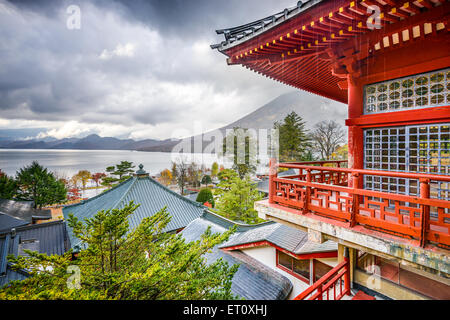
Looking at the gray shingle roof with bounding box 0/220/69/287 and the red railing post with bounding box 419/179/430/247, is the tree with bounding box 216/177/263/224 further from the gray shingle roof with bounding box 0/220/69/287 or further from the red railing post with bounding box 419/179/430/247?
the red railing post with bounding box 419/179/430/247

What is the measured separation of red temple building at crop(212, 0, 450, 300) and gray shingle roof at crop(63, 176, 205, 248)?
763 centimetres

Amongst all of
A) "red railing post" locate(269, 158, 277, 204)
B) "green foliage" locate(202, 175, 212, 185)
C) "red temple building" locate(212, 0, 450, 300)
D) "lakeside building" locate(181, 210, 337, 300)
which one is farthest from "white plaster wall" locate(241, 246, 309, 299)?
"green foliage" locate(202, 175, 212, 185)

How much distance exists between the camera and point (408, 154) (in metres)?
3.28

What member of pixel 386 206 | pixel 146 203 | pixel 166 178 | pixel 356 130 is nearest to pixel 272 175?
pixel 386 206

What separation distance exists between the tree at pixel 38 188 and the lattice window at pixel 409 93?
2964cm

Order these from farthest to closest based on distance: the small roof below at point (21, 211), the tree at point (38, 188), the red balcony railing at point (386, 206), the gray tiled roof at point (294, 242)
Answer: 1. the tree at point (38, 188)
2. the small roof below at point (21, 211)
3. the gray tiled roof at point (294, 242)
4. the red balcony railing at point (386, 206)

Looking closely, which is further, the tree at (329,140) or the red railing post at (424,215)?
the tree at (329,140)

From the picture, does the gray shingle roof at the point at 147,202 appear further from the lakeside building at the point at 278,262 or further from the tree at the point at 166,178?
the tree at the point at 166,178

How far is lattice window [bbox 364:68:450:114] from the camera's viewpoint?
9.70 ft

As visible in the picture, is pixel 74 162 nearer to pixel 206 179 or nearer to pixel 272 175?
pixel 206 179

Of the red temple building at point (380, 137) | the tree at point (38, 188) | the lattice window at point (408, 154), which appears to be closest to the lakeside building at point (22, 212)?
the tree at point (38, 188)

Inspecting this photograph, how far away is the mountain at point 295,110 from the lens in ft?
335
